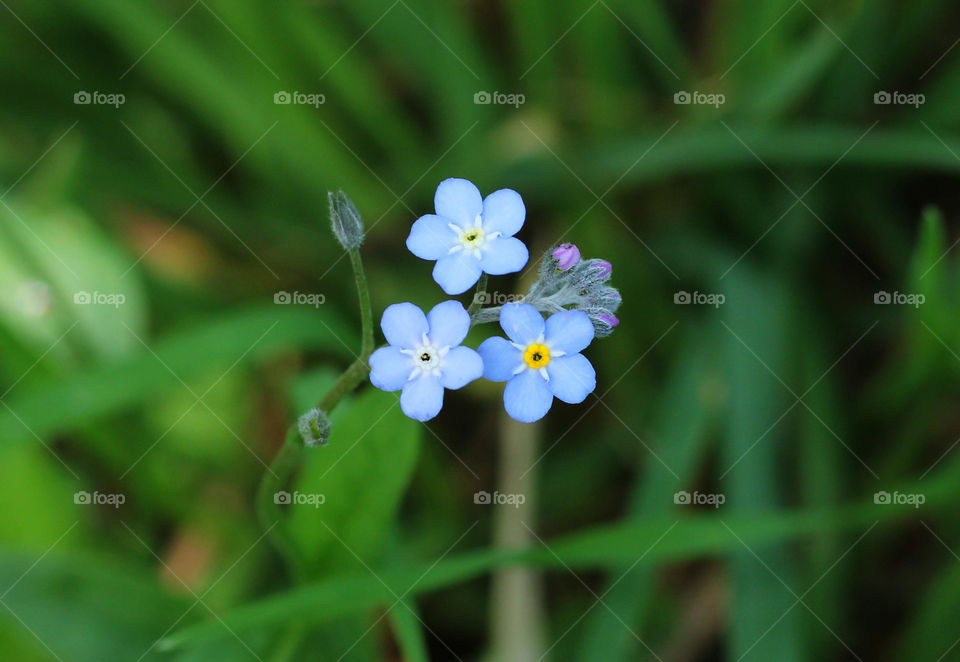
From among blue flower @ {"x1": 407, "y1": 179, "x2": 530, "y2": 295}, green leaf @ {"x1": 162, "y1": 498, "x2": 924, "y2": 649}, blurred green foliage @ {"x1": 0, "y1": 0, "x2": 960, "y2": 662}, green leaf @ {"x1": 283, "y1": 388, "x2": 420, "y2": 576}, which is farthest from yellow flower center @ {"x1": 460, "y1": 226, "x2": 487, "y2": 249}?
blurred green foliage @ {"x1": 0, "y1": 0, "x2": 960, "y2": 662}

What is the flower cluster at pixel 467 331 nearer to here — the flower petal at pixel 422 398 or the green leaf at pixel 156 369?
the flower petal at pixel 422 398

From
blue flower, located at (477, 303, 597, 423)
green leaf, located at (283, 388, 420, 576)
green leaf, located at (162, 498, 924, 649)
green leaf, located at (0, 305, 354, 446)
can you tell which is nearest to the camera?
blue flower, located at (477, 303, 597, 423)

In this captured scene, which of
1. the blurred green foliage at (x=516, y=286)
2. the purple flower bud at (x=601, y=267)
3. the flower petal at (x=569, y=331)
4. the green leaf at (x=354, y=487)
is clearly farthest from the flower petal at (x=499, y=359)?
the blurred green foliage at (x=516, y=286)

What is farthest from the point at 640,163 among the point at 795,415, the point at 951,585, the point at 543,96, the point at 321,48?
the point at 951,585

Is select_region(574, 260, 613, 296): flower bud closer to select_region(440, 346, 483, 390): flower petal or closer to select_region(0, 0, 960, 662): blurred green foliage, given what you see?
select_region(440, 346, 483, 390): flower petal

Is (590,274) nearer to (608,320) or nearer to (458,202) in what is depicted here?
(608,320)

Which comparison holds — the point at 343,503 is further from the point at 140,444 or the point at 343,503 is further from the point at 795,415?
the point at 795,415
